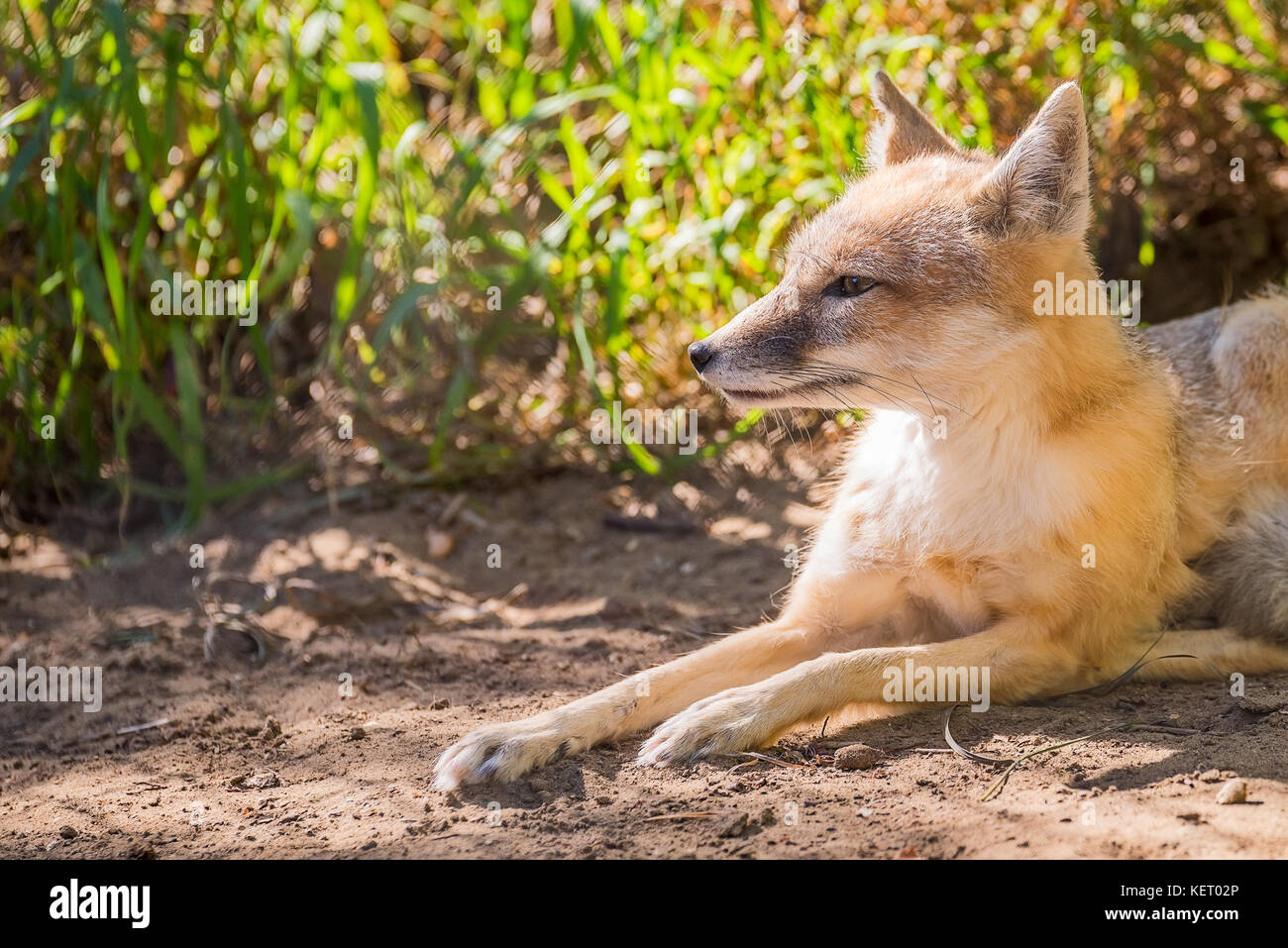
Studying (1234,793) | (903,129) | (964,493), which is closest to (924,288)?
(964,493)

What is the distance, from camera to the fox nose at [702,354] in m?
3.22

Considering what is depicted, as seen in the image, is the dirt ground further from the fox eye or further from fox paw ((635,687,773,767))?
the fox eye

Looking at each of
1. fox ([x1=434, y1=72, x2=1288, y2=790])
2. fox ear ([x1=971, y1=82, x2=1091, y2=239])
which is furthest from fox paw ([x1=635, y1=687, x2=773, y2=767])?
fox ear ([x1=971, y1=82, x2=1091, y2=239])

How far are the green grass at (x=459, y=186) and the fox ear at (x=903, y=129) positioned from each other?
0.81 meters

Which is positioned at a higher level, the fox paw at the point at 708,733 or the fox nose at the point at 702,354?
the fox nose at the point at 702,354

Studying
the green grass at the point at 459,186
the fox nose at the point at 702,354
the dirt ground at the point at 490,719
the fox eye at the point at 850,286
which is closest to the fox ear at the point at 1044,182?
the fox eye at the point at 850,286

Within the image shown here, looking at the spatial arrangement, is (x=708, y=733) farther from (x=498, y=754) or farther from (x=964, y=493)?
(x=964, y=493)

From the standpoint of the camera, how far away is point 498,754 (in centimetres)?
288

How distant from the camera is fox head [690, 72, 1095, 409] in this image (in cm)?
306

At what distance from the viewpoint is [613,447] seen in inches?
210

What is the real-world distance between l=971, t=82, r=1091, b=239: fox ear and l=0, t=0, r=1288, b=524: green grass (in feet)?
5.07

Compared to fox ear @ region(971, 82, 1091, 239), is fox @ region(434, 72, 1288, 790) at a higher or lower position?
lower

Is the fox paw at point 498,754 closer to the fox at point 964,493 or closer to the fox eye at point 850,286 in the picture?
the fox at point 964,493

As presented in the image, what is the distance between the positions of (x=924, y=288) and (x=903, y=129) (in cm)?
87
